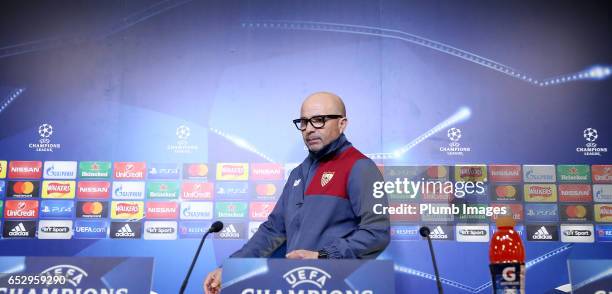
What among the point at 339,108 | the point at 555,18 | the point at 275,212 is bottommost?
the point at 275,212

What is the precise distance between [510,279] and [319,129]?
1.36 m

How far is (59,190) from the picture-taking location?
141 inches

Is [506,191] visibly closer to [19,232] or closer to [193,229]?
[193,229]

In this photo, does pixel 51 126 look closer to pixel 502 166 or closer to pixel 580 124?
pixel 502 166

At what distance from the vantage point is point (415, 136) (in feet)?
11.6

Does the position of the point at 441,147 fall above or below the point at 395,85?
below

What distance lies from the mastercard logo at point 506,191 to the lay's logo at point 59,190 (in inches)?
104

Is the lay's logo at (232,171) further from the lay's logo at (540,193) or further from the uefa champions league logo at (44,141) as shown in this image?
the lay's logo at (540,193)

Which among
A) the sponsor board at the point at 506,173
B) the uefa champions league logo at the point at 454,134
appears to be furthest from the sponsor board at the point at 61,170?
the sponsor board at the point at 506,173

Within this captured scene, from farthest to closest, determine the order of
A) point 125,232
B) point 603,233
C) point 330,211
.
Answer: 1. point 125,232
2. point 603,233
3. point 330,211

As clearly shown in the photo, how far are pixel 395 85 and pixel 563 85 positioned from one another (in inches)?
41.4

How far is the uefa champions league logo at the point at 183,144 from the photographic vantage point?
3600mm

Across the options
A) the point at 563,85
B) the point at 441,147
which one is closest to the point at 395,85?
the point at 441,147

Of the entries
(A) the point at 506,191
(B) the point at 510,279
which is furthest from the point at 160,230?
(B) the point at 510,279
